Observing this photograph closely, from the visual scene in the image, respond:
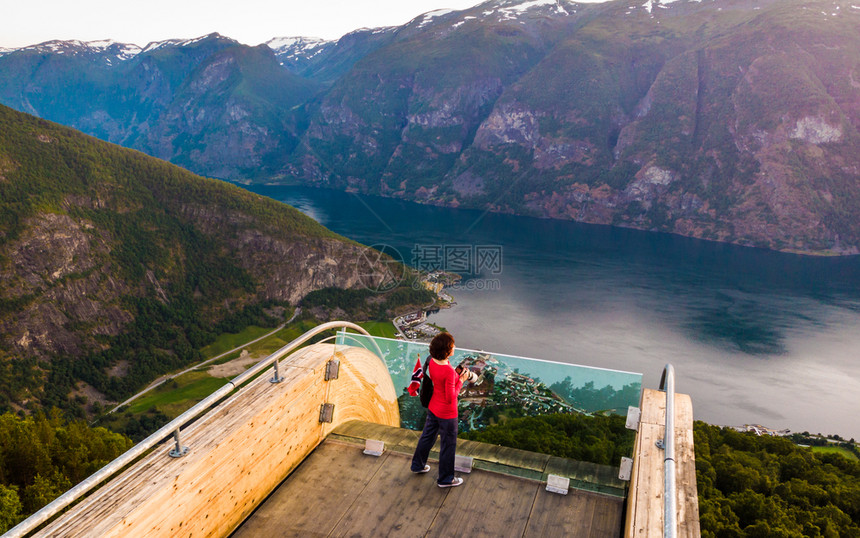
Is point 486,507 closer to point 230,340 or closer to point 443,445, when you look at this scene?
point 443,445

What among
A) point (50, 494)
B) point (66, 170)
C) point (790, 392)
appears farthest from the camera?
point (66, 170)

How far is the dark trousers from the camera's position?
7.12 meters

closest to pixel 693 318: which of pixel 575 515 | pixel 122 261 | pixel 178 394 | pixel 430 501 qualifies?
pixel 178 394

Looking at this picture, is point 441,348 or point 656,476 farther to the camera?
point 441,348

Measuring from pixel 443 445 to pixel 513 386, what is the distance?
8.35 feet

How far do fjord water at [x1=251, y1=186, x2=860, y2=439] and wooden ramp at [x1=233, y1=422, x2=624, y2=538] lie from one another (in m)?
71.6

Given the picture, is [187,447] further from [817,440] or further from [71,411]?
[71,411]

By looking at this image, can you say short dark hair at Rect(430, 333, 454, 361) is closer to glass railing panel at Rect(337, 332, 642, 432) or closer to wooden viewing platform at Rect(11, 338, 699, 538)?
glass railing panel at Rect(337, 332, 642, 432)

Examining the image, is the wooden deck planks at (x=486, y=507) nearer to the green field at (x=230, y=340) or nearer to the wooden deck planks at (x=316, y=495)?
the wooden deck planks at (x=316, y=495)

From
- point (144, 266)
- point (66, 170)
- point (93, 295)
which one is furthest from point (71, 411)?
point (66, 170)

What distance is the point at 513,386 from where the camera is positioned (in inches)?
367

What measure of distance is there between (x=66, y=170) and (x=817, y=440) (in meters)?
137

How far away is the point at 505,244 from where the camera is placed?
167 metres

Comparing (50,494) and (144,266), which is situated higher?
(50,494)
